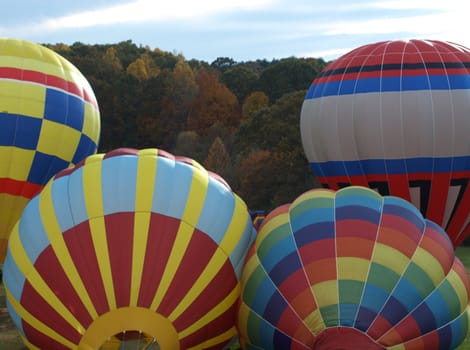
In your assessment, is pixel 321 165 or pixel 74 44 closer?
pixel 321 165

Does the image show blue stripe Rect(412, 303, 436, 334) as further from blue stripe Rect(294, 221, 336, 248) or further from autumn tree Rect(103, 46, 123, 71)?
autumn tree Rect(103, 46, 123, 71)

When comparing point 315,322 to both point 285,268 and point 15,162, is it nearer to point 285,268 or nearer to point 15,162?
point 285,268

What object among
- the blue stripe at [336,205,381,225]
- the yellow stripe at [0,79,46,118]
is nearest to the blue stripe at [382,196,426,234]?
the blue stripe at [336,205,381,225]

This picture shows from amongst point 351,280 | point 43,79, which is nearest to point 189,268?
point 351,280

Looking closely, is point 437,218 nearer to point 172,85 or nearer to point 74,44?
point 172,85

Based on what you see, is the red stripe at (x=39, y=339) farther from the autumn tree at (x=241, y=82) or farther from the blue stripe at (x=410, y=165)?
the autumn tree at (x=241, y=82)

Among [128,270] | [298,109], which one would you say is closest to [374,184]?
[128,270]

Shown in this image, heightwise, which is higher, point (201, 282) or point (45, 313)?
point (201, 282)
